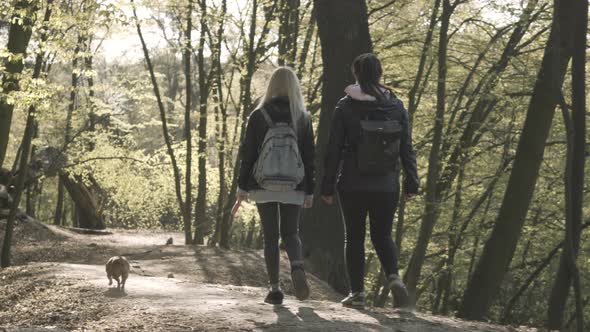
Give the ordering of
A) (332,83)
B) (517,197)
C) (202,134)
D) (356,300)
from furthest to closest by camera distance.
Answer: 1. (202,134)
2. (332,83)
3. (517,197)
4. (356,300)

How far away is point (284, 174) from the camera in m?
5.47

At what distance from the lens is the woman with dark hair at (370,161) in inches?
213

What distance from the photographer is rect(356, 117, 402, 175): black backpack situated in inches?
211

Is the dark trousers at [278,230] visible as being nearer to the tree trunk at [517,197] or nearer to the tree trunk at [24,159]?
the tree trunk at [517,197]

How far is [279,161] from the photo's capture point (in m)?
5.50

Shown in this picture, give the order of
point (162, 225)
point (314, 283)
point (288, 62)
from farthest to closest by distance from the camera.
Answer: point (162, 225)
point (288, 62)
point (314, 283)

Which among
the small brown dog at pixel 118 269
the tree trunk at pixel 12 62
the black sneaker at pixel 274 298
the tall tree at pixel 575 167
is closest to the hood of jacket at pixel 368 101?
the tall tree at pixel 575 167

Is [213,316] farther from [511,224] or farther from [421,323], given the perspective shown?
[511,224]

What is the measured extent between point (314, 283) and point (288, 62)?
251 inches

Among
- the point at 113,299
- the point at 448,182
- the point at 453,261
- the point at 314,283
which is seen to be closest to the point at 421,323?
the point at 113,299

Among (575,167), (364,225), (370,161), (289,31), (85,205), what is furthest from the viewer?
(85,205)

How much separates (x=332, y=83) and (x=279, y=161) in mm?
→ 3473

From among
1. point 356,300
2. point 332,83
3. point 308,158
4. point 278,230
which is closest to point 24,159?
point 332,83

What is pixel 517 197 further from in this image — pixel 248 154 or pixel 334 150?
pixel 248 154
